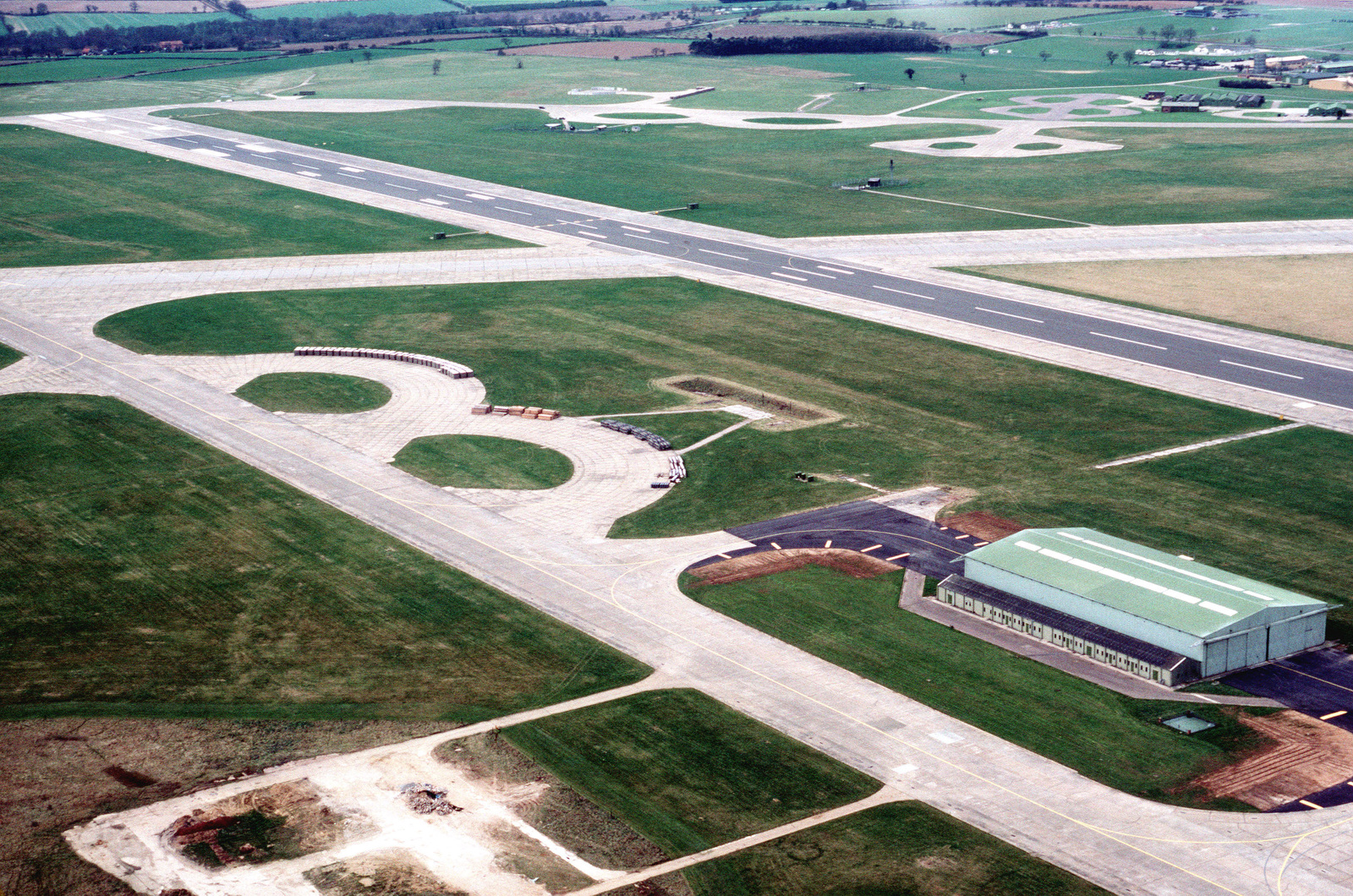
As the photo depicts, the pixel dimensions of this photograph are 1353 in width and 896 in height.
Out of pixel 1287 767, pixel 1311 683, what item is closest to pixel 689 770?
pixel 1287 767

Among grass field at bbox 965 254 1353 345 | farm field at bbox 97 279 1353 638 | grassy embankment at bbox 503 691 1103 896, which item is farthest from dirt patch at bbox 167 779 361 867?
grass field at bbox 965 254 1353 345

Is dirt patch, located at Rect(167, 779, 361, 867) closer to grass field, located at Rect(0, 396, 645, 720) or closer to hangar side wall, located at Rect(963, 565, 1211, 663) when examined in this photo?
grass field, located at Rect(0, 396, 645, 720)

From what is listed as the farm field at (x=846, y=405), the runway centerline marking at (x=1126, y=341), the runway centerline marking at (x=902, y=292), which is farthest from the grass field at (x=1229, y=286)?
the farm field at (x=846, y=405)

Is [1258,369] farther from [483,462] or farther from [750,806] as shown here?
[750,806]

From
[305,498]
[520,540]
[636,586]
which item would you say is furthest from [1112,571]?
[305,498]

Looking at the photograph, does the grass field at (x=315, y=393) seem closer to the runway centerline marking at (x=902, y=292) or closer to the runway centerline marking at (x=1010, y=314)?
the runway centerline marking at (x=902, y=292)
